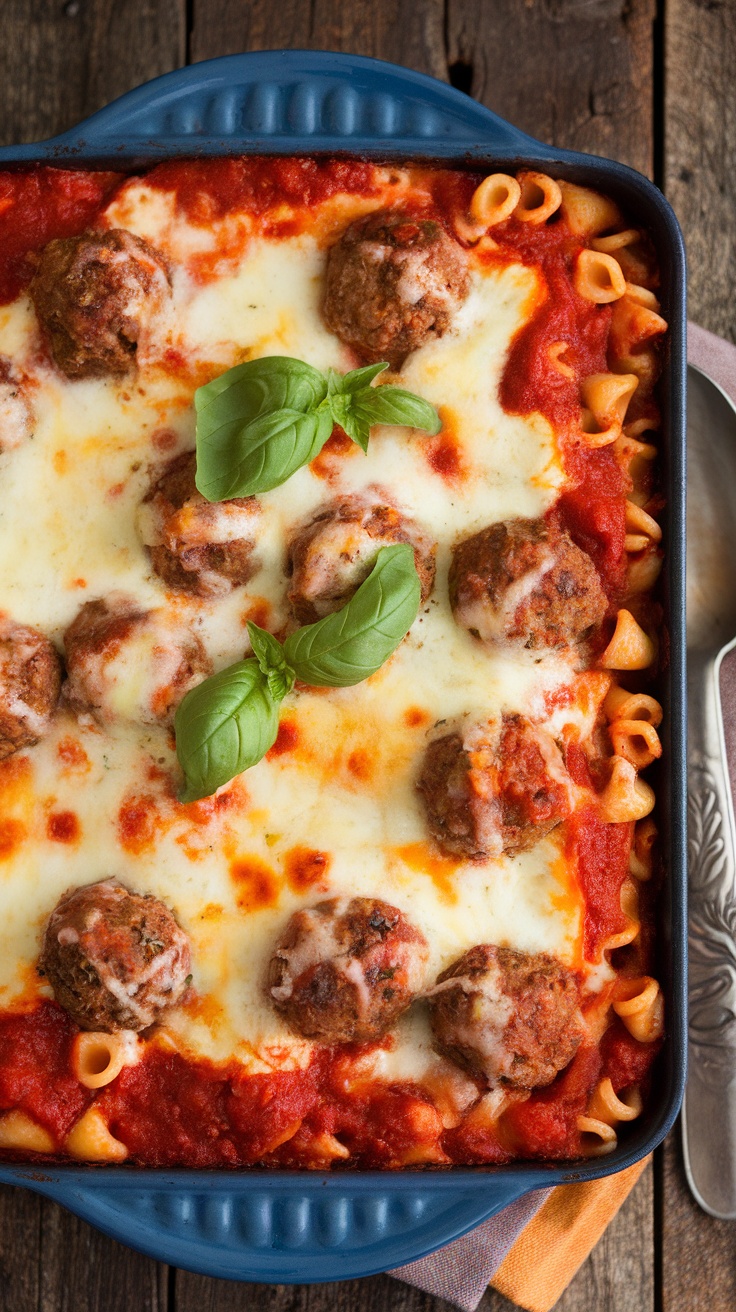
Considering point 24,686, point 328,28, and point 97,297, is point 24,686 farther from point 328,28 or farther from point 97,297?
point 328,28

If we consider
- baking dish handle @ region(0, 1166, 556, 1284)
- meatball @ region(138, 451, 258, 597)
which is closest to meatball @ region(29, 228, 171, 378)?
meatball @ region(138, 451, 258, 597)

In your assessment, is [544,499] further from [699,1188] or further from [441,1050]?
[699,1188]

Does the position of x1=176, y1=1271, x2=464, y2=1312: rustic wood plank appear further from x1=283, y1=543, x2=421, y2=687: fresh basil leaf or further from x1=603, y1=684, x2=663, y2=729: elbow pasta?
x1=283, y1=543, x2=421, y2=687: fresh basil leaf

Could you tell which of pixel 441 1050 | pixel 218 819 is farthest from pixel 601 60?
pixel 441 1050

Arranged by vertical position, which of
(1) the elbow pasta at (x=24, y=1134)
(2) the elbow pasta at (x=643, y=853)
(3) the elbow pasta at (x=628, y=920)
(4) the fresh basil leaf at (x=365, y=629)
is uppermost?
(4) the fresh basil leaf at (x=365, y=629)

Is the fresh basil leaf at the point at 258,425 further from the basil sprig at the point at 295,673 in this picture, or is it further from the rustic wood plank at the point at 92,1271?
the rustic wood plank at the point at 92,1271

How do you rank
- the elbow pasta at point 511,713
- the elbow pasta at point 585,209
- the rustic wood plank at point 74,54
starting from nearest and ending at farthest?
the elbow pasta at point 511,713
the elbow pasta at point 585,209
the rustic wood plank at point 74,54

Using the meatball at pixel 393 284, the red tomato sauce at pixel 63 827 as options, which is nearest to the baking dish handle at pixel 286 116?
the meatball at pixel 393 284
